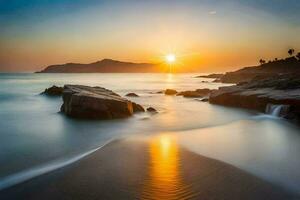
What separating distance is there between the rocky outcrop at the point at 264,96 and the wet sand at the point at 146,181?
51.3ft

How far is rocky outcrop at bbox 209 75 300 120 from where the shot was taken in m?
24.6

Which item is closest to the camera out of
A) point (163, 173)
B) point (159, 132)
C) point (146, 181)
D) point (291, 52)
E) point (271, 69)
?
point (146, 181)

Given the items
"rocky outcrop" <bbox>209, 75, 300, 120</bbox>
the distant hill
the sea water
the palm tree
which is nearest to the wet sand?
the sea water

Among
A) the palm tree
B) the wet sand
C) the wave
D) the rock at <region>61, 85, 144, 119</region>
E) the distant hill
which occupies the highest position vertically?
the palm tree

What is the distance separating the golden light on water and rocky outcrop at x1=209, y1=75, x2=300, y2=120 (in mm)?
14279

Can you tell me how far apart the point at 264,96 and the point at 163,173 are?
2172cm

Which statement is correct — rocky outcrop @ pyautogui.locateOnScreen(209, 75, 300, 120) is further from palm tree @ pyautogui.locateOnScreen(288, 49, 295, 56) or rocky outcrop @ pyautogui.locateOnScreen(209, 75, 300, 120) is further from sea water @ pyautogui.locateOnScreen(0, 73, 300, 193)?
palm tree @ pyautogui.locateOnScreen(288, 49, 295, 56)

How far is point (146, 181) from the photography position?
9000 millimetres

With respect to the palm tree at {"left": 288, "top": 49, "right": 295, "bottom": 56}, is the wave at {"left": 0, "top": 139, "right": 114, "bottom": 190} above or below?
below

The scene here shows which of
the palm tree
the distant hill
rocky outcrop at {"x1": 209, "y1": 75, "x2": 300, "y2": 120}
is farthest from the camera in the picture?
the palm tree

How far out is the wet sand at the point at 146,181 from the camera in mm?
8133

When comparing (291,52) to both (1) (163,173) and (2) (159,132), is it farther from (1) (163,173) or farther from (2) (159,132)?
(1) (163,173)

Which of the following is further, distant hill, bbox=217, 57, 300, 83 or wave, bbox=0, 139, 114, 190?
distant hill, bbox=217, 57, 300, 83

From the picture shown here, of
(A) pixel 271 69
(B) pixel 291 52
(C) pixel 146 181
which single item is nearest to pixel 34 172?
(C) pixel 146 181
